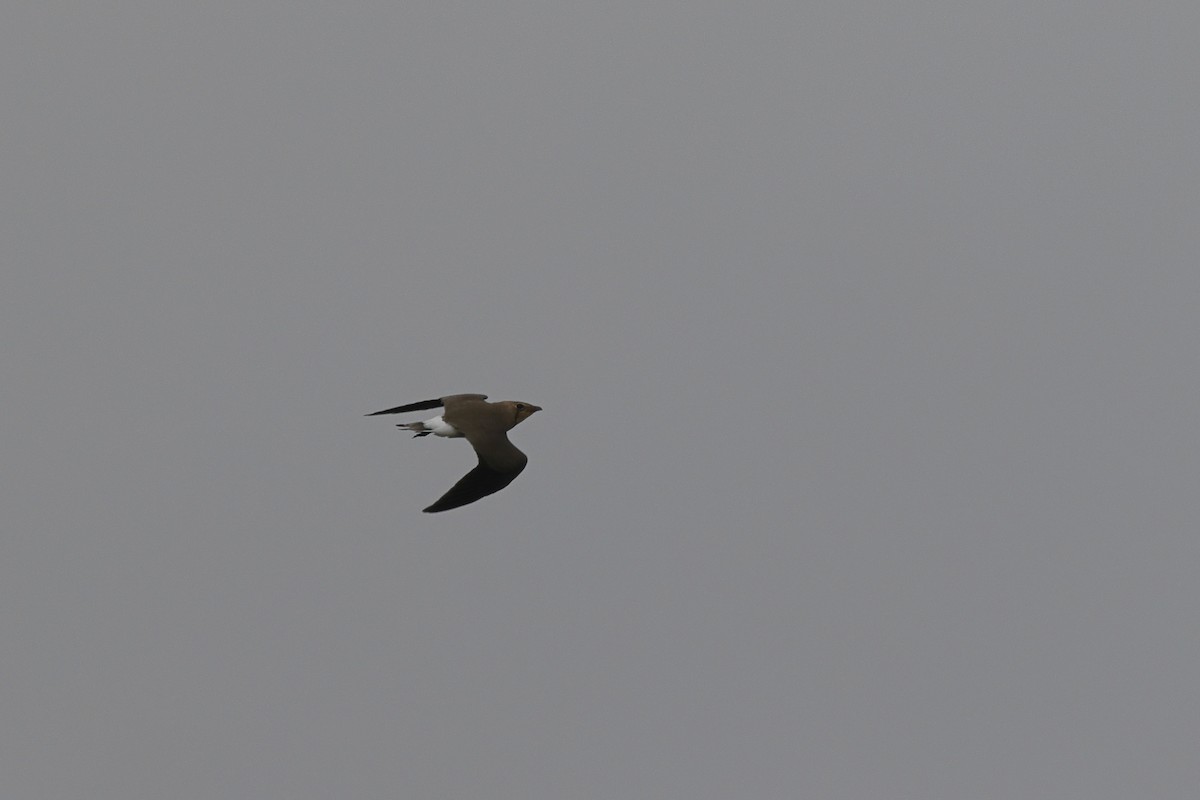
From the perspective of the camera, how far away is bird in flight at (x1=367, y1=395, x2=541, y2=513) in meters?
57.4

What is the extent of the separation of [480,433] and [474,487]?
1.45m

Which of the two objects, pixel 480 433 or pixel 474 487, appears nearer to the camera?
pixel 480 433

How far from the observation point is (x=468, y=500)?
5841 cm

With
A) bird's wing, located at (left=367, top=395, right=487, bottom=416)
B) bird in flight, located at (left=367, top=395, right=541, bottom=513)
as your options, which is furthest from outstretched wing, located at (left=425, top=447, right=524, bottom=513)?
bird's wing, located at (left=367, top=395, right=487, bottom=416)

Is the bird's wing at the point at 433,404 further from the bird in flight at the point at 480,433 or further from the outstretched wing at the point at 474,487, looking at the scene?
the outstretched wing at the point at 474,487

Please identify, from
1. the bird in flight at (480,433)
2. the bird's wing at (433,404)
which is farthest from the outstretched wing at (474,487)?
the bird's wing at (433,404)

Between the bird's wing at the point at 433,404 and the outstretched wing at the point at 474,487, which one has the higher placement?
the bird's wing at the point at 433,404

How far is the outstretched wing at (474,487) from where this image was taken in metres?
58.1

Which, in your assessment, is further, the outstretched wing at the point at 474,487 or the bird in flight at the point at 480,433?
the outstretched wing at the point at 474,487

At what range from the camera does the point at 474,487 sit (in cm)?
5831

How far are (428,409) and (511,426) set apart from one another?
1.93 metres

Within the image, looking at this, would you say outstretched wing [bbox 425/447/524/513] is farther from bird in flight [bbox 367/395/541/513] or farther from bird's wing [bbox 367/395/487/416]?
bird's wing [bbox 367/395/487/416]

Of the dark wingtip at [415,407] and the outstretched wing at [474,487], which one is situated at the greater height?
the dark wingtip at [415,407]

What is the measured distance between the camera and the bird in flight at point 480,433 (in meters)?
57.4
